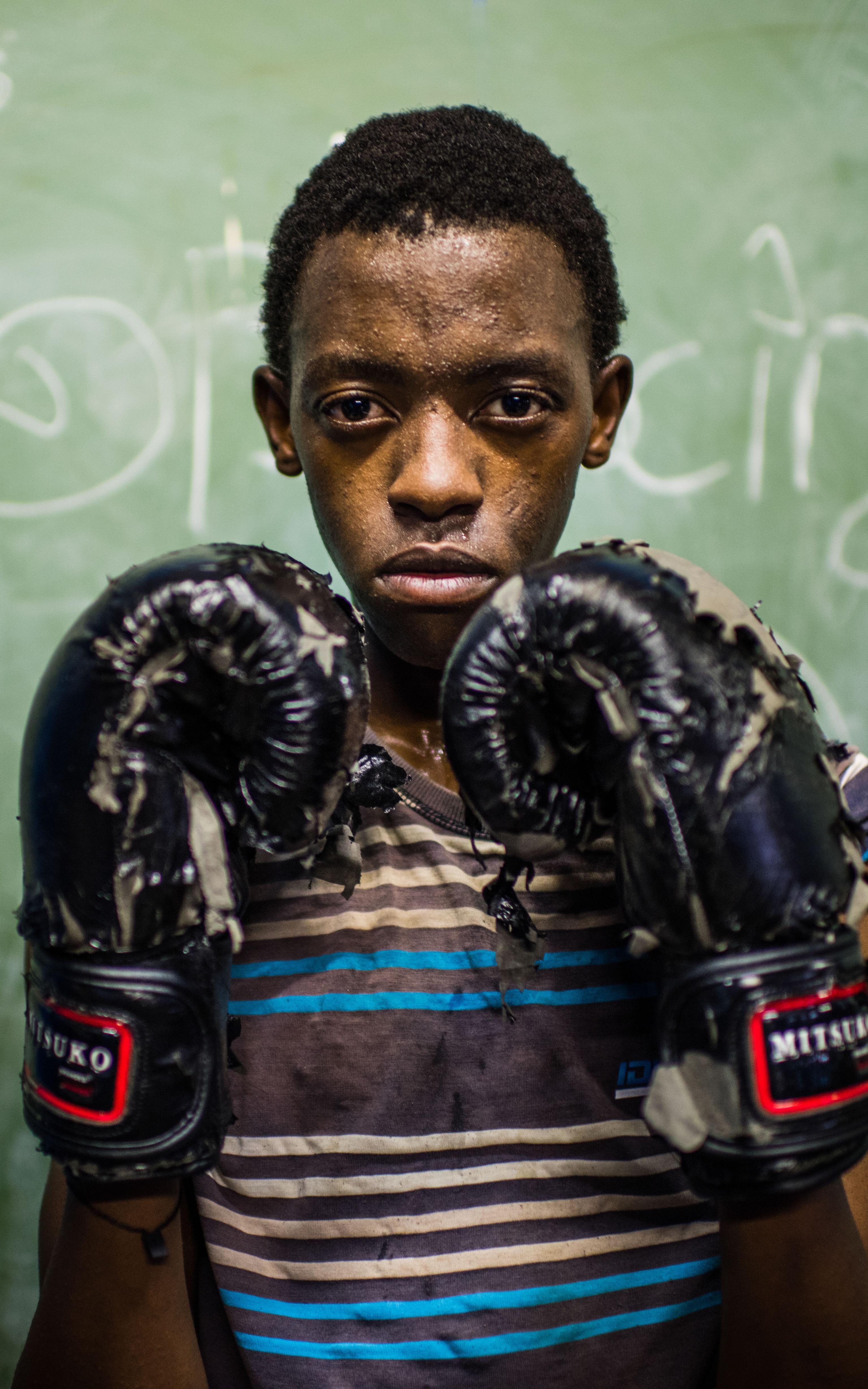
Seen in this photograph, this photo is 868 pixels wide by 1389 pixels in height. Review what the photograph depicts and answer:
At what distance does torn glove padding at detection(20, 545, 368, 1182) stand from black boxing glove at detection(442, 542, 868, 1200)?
0.26 ft

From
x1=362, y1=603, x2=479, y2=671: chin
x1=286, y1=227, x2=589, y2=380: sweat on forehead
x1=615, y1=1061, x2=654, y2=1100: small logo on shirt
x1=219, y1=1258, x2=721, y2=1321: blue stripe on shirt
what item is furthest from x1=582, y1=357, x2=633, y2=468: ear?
x1=219, y1=1258, x2=721, y2=1321: blue stripe on shirt

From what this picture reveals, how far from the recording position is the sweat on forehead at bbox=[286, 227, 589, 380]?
2.03ft

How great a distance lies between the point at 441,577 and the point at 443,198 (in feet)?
0.89

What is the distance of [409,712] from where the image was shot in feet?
2.45

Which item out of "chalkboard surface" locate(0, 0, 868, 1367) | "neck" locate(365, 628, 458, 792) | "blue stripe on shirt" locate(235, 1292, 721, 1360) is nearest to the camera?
"blue stripe on shirt" locate(235, 1292, 721, 1360)

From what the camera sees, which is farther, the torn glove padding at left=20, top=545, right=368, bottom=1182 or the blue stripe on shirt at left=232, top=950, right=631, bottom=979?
the blue stripe on shirt at left=232, top=950, right=631, bottom=979

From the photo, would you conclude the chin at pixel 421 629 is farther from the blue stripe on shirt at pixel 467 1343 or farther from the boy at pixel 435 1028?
the blue stripe on shirt at pixel 467 1343

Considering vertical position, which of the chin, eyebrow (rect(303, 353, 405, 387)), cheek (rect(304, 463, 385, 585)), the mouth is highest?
eyebrow (rect(303, 353, 405, 387))

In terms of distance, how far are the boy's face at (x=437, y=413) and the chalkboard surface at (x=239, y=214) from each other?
0.48m

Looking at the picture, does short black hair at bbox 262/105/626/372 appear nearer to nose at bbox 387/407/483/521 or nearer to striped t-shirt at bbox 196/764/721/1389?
nose at bbox 387/407/483/521

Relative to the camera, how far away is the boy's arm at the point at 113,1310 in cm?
51

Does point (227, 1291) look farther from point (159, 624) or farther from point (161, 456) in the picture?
point (161, 456)

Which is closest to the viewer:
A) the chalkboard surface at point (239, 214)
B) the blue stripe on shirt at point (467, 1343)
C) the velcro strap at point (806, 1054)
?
the velcro strap at point (806, 1054)

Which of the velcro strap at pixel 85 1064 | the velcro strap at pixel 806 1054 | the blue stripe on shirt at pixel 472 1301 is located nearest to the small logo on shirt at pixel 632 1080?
the blue stripe on shirt at pixel 472 1301
